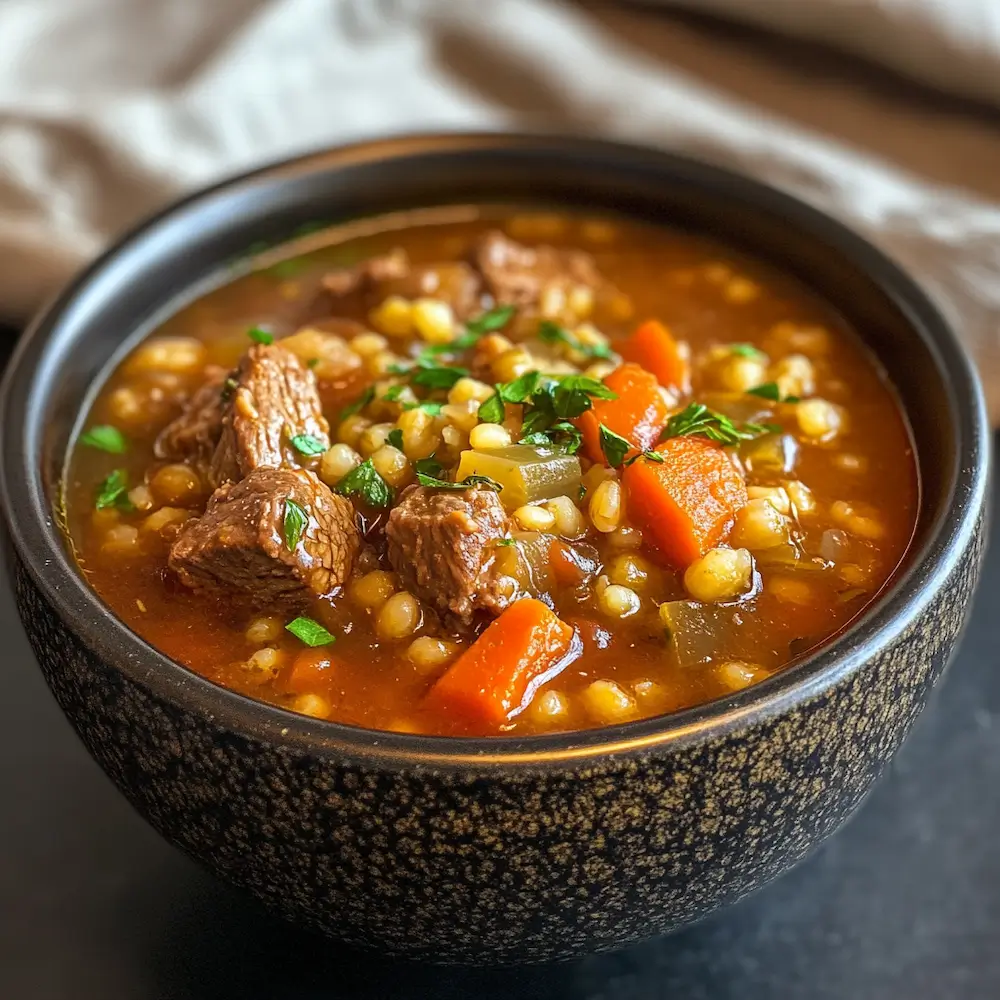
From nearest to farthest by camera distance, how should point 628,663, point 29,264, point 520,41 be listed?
point 628,663 < point 29,264 < point 520,41

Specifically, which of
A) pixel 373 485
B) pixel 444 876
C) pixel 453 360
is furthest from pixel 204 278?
pixel 444 876

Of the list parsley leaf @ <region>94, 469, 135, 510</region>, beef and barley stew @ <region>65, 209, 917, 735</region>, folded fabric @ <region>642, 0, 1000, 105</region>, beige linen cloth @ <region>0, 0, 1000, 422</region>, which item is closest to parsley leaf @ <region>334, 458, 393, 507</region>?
beef and barley stew @ <region>65, 209, 917, 735</region>

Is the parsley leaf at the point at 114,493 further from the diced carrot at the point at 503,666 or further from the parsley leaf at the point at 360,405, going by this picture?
the diced carrot at the point at 503,666

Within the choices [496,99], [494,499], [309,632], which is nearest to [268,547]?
[309,632]

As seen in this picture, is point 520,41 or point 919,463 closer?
point 919,463

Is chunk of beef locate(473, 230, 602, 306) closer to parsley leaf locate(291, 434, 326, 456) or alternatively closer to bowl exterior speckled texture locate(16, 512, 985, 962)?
parsley leaf locate(291, 434, 326, 456)

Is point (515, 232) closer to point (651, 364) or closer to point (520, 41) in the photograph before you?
point (651, 364)

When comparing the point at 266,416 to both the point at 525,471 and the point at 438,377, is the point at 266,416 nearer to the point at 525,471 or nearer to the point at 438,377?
the point at 438,377
